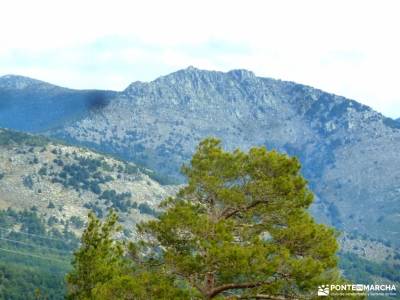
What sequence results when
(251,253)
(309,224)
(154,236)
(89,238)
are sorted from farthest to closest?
(89,238), (154,236), (309,224), (251,253)

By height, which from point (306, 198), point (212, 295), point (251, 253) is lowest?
point (212, 295)

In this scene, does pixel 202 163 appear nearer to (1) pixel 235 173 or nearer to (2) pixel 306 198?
(1) pixel 235 173

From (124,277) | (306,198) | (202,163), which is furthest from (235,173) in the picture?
(124,277)

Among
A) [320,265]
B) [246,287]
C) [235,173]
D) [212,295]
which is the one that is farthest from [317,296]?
[235,173]

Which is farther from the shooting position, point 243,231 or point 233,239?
point 243,231

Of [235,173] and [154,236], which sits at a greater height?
[235,173]

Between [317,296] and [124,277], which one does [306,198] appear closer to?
[317,296]

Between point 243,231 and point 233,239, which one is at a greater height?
point 243,231

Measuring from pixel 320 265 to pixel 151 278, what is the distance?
376 inches

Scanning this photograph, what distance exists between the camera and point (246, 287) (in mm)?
33250

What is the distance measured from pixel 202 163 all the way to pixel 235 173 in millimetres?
2274

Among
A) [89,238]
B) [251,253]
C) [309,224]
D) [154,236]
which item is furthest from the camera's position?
[89,238]

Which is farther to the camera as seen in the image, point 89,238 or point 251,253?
point 89,238

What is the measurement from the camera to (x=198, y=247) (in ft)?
112
